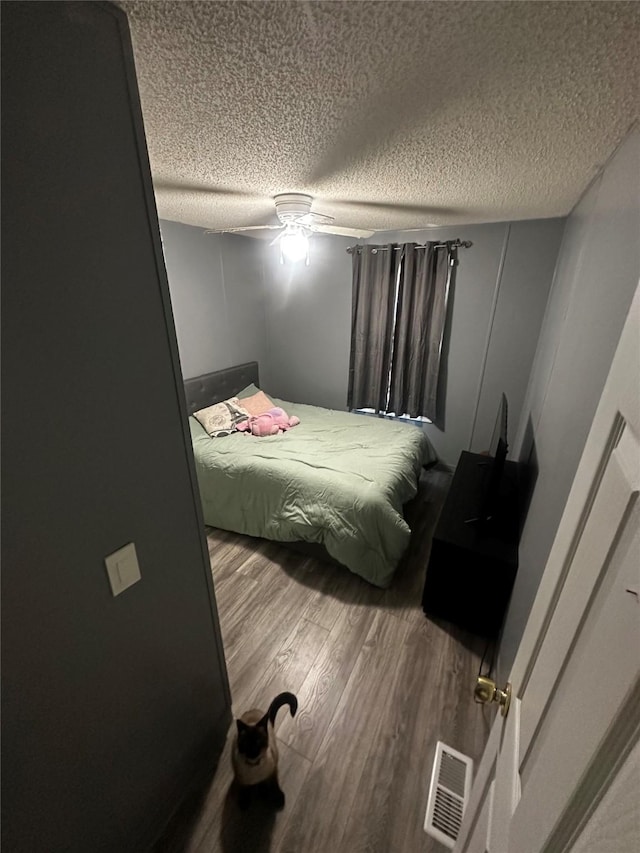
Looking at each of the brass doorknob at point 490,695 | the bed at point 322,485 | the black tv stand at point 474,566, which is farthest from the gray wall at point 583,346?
the bed at point 322,485

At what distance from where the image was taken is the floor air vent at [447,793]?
125cm

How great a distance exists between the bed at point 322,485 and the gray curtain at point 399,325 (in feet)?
1.81

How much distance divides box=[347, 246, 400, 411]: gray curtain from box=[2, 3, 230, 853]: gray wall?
2.88 meters

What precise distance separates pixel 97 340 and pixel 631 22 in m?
1.23

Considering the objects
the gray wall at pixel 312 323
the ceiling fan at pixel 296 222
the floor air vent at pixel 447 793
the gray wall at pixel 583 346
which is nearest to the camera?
the gray wall at pixel 583 346

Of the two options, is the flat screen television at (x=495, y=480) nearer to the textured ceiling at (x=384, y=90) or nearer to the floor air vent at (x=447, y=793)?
the floor air vent at (x=447, y=793)

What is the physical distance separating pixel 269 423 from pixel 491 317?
7.36 feet

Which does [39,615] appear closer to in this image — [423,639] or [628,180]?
[423,639]

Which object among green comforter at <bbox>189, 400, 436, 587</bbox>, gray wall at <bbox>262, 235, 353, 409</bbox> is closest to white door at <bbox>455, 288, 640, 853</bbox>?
green comforter at <bbox>189, 400, 436, 587</bbox>

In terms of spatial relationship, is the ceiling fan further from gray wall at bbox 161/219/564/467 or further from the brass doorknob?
the brass doorknob

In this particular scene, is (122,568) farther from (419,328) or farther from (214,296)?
(419,328)

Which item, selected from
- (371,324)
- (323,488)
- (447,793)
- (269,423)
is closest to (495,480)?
(323,488)

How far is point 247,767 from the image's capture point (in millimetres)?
1213

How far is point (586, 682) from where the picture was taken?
44 cm
